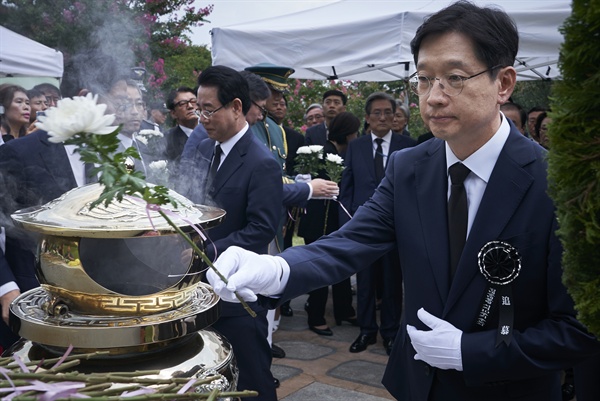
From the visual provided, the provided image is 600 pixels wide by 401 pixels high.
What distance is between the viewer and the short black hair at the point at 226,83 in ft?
11.9

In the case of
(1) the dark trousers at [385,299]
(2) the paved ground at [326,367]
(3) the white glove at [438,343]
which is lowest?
(2) the paved ground at [326,367]

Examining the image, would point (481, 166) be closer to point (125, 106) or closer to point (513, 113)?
point (125, 106)

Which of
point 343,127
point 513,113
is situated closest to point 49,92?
point 343,127

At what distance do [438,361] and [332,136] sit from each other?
5400mm

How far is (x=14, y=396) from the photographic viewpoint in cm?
111

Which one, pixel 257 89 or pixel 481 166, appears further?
pixel 257 89

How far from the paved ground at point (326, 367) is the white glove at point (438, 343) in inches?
107

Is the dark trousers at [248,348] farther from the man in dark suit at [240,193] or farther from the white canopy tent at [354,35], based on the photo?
the white canopy tent at [354,35]

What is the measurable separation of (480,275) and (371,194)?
4107mm

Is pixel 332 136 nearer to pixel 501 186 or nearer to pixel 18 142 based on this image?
pixel 18 142

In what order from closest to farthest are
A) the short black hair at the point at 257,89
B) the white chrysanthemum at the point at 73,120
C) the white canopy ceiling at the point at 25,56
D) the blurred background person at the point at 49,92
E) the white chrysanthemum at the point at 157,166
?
the white chrysanthemum at the point at 73,120
the white chrysanthemum at the point at 157,166
the short black hair at the point at 257,89
the blurred background person at the point at 49,92
the white canopy ceiling at the point at 25,56

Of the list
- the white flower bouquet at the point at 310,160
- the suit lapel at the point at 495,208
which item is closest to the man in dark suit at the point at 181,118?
the white flower bouquet at the point at 310,160

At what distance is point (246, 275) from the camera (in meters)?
1.88

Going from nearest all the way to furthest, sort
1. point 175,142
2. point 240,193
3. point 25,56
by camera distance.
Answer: point 240,193
point 175,142
point 25,56
